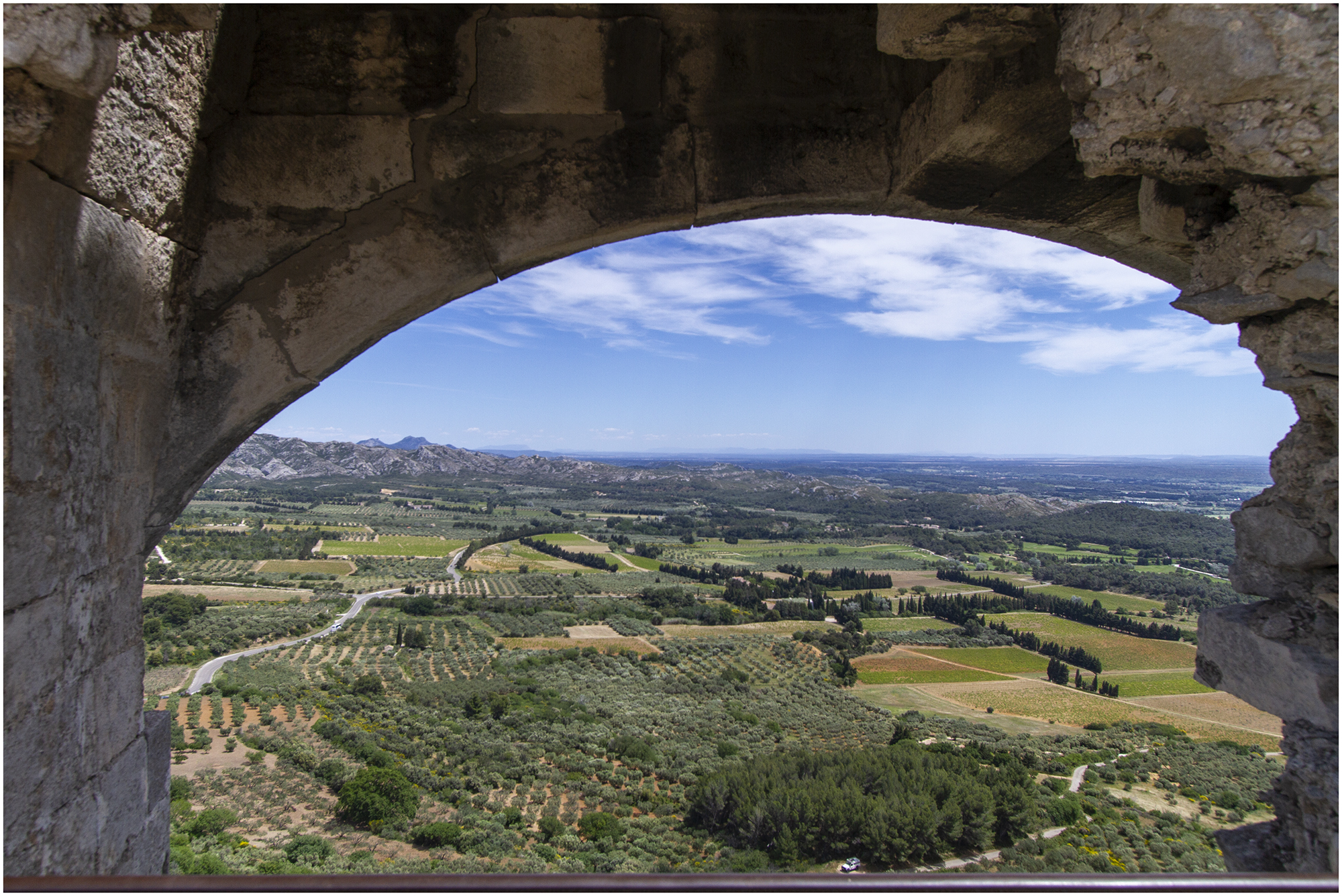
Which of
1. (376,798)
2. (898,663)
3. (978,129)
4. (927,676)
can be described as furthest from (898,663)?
(978,129)

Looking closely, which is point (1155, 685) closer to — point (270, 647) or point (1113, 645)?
point (1113, 645)

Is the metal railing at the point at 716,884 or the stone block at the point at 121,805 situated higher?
the metal railing at the point at 716,884

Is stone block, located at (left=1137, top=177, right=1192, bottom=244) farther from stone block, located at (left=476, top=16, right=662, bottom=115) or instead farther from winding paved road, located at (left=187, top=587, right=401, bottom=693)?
winding paved road, located at (left=187, top=587, right=401, bottom=693)

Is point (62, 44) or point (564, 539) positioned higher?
point (62, 44)

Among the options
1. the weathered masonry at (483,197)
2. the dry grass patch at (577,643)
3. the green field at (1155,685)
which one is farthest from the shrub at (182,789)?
the green field at (1155,685)

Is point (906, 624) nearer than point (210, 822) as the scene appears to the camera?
No

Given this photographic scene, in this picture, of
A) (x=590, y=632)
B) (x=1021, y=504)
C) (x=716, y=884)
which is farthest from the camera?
(x=1021, y=504)

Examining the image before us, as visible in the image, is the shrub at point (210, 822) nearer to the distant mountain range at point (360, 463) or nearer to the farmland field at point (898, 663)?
the farmland field at point (898, 663)
